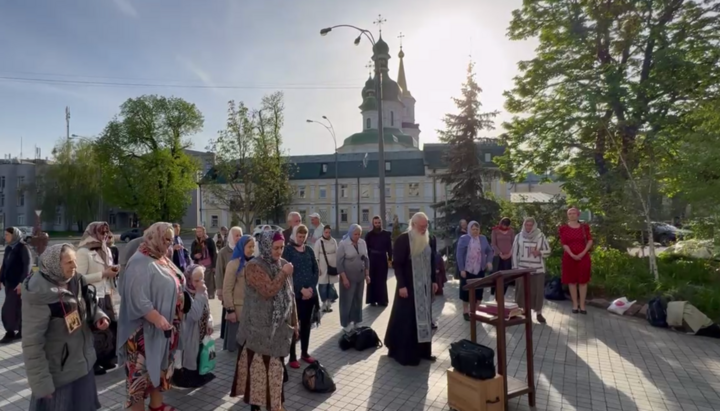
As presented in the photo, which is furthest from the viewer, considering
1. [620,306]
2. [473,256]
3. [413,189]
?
[413,189]

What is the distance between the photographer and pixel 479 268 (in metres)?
7.93

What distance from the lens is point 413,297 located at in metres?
5.73

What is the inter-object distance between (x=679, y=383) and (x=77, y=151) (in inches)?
2207

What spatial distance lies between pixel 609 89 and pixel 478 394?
12.0 metres

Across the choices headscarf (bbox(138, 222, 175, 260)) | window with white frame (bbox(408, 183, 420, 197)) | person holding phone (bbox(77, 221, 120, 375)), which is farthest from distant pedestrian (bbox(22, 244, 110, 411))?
window with white frame (bbox(408, 183, 420, 197))

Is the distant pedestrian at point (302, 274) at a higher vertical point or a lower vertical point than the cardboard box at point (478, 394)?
higher

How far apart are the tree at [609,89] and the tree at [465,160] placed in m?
1.77

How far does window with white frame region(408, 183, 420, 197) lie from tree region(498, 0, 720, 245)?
3490cm

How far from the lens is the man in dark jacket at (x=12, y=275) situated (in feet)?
21.9

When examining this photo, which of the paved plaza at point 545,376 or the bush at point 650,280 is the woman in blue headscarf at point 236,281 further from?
the bush at point 650,280

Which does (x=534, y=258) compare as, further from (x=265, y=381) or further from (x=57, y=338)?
(x=57, y=338)

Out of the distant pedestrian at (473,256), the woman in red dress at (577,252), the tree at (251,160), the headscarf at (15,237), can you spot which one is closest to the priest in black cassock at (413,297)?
the distant pedestrian at (473,256)

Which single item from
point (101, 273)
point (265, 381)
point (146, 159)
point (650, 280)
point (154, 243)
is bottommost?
point (650, 280)

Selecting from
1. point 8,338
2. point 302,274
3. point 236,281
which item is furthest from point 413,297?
point 8,338
